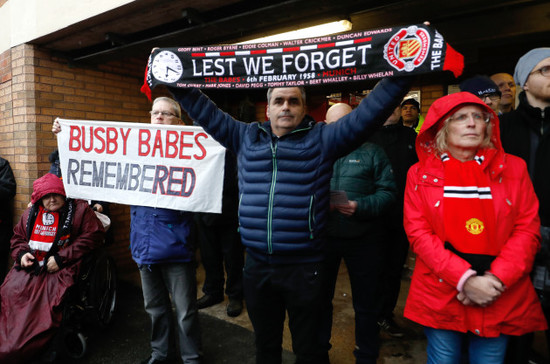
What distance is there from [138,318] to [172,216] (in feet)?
5.67

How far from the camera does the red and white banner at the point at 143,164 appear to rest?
2.85 metres

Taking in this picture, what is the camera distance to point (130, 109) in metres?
5.12

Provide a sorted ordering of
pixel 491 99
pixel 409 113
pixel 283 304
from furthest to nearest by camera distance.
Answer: pixel 409 113 → pixel 491 99 → pixel 283 304

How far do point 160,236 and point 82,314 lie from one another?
4.16 feet

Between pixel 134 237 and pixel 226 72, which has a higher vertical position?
pixel 226 72

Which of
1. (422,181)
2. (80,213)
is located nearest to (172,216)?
(80,213)

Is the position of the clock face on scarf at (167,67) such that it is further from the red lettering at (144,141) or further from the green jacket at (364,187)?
the green jacket at (364,187)

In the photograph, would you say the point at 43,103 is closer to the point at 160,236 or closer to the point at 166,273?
the point at 160,236

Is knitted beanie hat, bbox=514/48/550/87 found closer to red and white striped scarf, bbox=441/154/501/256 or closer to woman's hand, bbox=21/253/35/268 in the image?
red and white striped scarf, bbox=441/154/501/256

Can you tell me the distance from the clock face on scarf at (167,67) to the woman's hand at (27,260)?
200 cm

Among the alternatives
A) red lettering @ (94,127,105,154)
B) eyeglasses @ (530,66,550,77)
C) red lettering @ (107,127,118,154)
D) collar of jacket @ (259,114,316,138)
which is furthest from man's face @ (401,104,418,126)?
red lettering @ (94,127,105,154)

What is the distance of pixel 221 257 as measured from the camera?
13.5 feet

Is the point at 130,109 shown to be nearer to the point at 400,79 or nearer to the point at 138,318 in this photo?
the point at 138,318

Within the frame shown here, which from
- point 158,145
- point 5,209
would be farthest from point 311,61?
point 5,209
